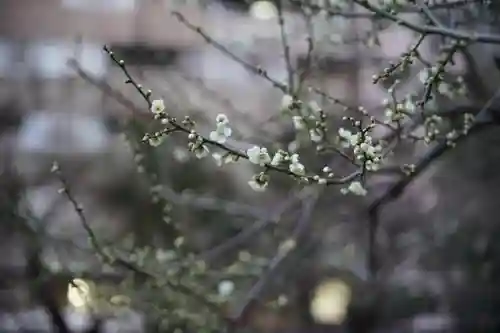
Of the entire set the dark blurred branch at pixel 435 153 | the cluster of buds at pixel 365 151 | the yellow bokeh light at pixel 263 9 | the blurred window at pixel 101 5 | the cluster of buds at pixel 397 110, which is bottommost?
the cluster of buds at pixel 365 151

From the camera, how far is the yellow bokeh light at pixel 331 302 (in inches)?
113

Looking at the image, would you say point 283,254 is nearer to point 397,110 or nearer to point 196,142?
point 397,110

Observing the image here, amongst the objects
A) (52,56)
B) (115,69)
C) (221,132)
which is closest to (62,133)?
(52,56)

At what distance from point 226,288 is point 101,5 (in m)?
2.79

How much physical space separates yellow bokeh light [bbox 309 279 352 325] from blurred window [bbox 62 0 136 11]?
7.10 ft

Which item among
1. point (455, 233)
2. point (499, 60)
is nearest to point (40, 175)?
point (455, 233)

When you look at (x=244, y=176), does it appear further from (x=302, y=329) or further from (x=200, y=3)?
(x=200, y=3)

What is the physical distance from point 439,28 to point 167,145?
1.28 meters

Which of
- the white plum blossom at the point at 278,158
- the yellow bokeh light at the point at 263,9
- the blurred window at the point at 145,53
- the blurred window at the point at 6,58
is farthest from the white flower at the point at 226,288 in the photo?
the blurred window at the point at 6,58

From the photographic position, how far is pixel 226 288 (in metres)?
1.99

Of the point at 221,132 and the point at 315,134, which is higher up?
the point at 315,134

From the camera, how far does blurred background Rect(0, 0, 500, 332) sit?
2.16m

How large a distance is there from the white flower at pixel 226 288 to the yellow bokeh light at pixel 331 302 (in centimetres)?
88

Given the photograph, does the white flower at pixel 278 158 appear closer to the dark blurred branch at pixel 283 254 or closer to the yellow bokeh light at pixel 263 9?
the dark blurred branch at pixel 283 254
